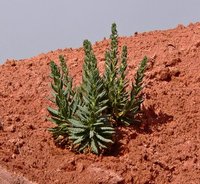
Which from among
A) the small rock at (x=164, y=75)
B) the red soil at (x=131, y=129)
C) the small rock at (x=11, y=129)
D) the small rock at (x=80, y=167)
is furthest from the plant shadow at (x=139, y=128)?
the small rock at (x=11, y=129)

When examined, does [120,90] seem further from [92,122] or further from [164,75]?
[164,75]

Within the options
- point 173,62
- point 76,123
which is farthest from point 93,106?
point 173,62

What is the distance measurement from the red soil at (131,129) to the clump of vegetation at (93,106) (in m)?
0.24

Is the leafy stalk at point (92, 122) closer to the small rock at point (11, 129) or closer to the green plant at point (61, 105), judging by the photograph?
the green plant at point (61, 105)

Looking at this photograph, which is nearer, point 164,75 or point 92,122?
point 92,122

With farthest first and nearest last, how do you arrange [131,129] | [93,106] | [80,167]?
[131,129] → [93,106] → [80,167]

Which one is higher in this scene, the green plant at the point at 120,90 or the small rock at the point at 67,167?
the green plant at the point at 120,90

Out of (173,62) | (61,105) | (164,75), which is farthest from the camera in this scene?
(173,62)

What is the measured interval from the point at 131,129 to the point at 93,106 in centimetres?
108

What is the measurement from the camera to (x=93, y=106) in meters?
8.36

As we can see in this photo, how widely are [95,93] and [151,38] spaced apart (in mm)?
4785

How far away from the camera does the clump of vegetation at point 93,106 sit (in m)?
8.45

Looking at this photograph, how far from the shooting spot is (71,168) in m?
8.26

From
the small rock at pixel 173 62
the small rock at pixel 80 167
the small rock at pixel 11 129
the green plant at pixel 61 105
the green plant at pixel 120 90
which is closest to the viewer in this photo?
the small rock at pixel 80 167
